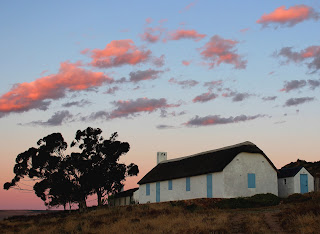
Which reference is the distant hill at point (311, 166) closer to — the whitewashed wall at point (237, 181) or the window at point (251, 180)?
the whitewashed wall at point (237, 181)

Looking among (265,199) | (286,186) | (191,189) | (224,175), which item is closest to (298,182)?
(286,186)

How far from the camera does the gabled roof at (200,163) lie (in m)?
38.3

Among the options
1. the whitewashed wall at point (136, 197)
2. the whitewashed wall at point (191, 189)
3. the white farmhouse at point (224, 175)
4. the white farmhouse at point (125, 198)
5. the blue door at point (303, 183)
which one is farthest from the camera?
the white farmhouse at point (125, 198)

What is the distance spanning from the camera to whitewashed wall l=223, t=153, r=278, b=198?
122 ft

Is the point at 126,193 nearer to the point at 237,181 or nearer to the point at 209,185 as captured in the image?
the point at 209,185

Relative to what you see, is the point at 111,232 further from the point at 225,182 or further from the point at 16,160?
the point at 16,160

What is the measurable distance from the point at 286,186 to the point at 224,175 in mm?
8086

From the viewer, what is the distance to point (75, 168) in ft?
176

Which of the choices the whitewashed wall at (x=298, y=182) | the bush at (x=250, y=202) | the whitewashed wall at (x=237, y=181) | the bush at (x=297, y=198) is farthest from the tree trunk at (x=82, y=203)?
the bush at (x=297, y=198)

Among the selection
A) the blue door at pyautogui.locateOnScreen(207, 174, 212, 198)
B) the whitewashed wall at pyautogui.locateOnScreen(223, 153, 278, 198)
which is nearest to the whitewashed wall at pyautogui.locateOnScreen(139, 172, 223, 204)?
the blue door at pyautogui.locateOnScreen(207, 174, 212, 198)

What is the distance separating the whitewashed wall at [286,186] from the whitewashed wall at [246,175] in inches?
80.9

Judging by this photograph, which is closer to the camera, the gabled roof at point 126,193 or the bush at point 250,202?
the bush at point 250,202

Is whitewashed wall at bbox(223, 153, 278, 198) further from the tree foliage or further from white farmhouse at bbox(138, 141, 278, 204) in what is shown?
the tree foliage

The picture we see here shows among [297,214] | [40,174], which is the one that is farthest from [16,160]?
[297,214]
